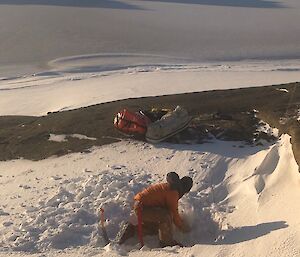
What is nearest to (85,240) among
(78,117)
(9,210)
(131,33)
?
(9,210)

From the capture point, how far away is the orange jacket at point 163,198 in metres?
5.01

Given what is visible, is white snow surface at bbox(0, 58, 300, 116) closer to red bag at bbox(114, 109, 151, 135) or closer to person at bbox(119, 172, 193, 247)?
red bag at bbox(114, 109, 151, 135)

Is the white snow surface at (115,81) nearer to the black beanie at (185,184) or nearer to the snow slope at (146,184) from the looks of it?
the snow slope at (146,184)

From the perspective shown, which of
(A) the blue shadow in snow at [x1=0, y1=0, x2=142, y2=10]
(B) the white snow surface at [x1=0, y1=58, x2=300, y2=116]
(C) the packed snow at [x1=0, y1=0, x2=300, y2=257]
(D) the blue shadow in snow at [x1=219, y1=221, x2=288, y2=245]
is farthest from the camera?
(A) the blue shadow in snow at [x1=0, y1=0, x2=142, y2=10]

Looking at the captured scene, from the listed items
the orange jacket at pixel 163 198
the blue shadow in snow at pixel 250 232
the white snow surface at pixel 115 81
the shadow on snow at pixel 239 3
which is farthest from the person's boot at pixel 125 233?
the shadow on snow at pixel 239 3

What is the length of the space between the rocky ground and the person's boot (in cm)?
179

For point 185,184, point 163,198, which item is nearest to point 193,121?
point 185,184

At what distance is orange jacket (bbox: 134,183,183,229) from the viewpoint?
5.01m

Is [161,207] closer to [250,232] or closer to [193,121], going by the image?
[250,232]

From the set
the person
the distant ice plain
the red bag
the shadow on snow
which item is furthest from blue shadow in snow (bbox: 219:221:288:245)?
the shadow on snow

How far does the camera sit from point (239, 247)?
4.43m

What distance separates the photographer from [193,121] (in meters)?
7.17

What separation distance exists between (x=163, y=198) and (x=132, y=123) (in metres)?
1.91

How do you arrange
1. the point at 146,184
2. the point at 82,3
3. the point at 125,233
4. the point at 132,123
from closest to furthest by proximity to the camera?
1. the point at 125,233
2. the point at 146,184
3. the point at 132,123
4. the point at 82,3
